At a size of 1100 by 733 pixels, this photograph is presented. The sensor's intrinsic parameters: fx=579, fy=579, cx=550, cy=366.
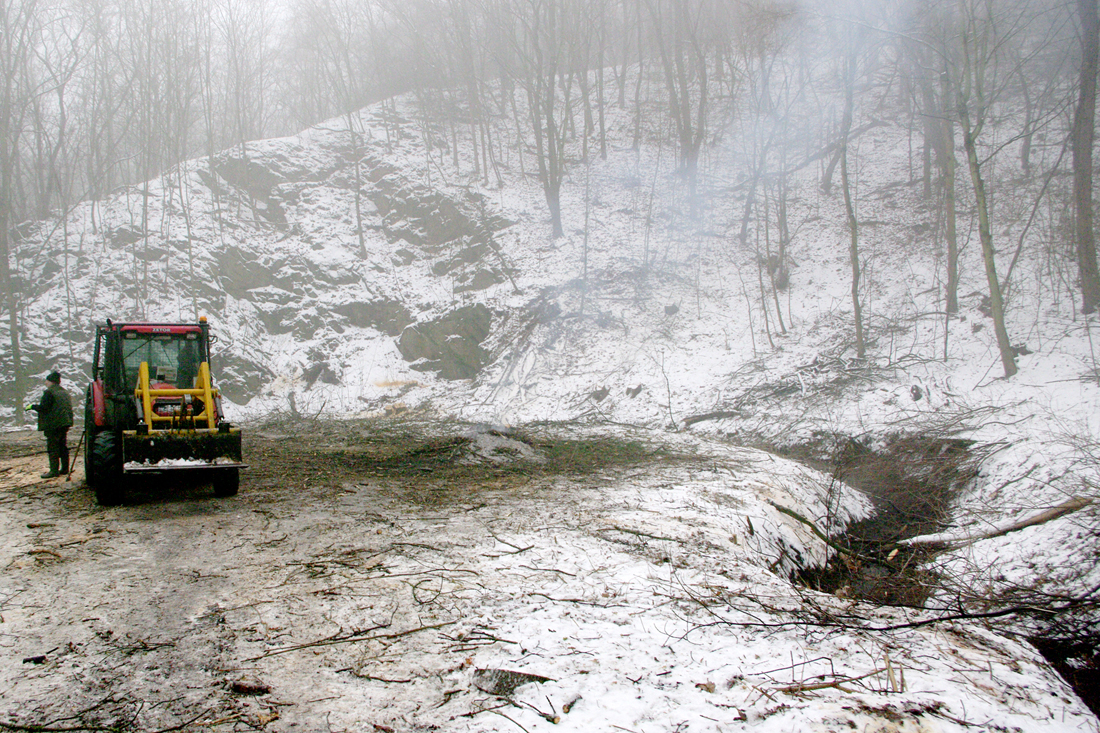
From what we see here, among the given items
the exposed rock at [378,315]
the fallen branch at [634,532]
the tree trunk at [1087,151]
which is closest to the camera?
the fallen branch at [634,532]

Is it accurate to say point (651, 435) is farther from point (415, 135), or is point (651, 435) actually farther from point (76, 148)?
point (76, 148)

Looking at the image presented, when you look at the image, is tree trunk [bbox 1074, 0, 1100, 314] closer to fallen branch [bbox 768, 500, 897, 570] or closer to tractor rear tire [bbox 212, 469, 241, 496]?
fallen branch [bbox 768, 500, 897, 570]

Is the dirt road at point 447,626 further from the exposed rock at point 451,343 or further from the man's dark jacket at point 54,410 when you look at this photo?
the exposed rock at point 451,343

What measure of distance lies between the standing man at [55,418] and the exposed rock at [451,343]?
38.7 feet

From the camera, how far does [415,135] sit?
30906 millimetres

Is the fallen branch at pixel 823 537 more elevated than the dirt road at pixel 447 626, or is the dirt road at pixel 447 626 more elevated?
the dirt road at pixel 447 626

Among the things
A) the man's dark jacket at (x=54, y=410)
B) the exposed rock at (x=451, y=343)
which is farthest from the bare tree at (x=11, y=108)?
the man's dark jacket at (x=54, y=410)

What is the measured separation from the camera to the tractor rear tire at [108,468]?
732 cm

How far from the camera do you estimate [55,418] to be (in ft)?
29.5

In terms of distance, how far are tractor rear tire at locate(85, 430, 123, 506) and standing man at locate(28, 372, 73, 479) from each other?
86.2 inches

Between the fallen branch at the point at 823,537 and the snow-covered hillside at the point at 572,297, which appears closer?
the fallen branch at the point at 823,537

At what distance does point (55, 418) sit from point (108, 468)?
272 cm

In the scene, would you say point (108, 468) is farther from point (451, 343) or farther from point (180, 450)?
point (451, 343)

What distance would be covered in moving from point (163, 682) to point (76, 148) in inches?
1251
